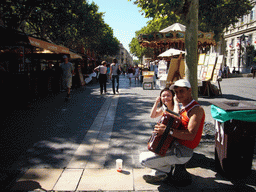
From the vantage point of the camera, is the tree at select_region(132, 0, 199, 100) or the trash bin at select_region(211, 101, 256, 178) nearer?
the trash bin at select_region(211, 101, 256, 178)

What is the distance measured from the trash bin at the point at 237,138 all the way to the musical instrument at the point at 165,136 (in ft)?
2.00

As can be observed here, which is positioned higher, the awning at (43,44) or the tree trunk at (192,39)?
the awning at (43,44)

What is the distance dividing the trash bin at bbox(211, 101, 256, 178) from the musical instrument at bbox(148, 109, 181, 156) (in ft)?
2.00

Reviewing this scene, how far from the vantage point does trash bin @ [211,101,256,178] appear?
258 cm

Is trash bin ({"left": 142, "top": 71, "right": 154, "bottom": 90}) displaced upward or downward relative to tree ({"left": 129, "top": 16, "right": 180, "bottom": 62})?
downward

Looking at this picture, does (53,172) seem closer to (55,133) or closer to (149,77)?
(55,133)

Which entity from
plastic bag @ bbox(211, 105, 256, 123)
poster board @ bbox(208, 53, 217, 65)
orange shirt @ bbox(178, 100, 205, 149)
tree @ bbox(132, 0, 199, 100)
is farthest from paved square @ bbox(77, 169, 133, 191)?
poster board @ bbox(208, 53, 217, 65)

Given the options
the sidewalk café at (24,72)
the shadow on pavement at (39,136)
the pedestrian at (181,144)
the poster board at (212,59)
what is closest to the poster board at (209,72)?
the poster board at (212,59)

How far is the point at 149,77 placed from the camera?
14.3 m

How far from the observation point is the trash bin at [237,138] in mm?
2582

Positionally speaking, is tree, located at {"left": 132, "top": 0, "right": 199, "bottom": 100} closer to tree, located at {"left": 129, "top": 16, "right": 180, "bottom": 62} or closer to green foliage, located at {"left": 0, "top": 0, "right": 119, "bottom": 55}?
tree, located at {"left": 129, "top": 16, "right": 180, "bottom": 62}

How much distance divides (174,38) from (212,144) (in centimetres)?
974

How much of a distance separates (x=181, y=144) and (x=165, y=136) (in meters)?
0.30

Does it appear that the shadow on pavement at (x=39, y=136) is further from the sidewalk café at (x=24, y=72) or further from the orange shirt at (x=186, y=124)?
the orange shirt at (x=186, y=124)
